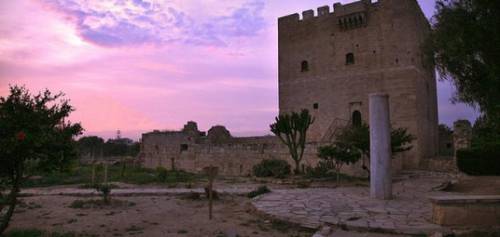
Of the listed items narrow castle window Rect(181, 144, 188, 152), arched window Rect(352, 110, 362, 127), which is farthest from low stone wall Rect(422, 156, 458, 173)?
narrow castle window Rect(181, 144, 188, 152)

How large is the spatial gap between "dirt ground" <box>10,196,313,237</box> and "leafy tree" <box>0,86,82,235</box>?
174 cm

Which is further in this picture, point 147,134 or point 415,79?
point 147,134

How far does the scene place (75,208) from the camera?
32.7ft

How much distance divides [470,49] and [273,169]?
12655mm

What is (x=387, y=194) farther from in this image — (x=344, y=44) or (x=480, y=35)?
(x=344, y=44)

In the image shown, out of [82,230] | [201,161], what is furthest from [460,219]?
[201,161]

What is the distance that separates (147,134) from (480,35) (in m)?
26.4

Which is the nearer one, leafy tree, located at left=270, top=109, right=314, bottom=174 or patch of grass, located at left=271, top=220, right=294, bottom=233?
patch of grass, located at left=271, top=220, right=294, bottom=233

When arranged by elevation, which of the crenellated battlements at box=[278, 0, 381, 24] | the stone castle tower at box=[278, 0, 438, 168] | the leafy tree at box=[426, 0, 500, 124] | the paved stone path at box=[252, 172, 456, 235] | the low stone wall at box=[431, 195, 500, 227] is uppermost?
the crenellated battlements at box=[278, 0, 381, 24]

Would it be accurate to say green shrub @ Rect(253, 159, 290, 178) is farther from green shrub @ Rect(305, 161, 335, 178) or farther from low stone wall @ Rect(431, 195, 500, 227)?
low stone wall @ Rect(431, 195, 500, 227)

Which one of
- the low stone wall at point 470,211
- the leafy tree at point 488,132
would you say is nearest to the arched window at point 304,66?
the leafy tree at point 488,132

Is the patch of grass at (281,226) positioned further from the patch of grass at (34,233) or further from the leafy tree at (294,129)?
the leafy tree at (294,129)

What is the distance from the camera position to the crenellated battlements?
25.0m

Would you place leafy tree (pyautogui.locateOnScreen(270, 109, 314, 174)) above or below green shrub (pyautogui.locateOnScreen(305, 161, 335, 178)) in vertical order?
above
